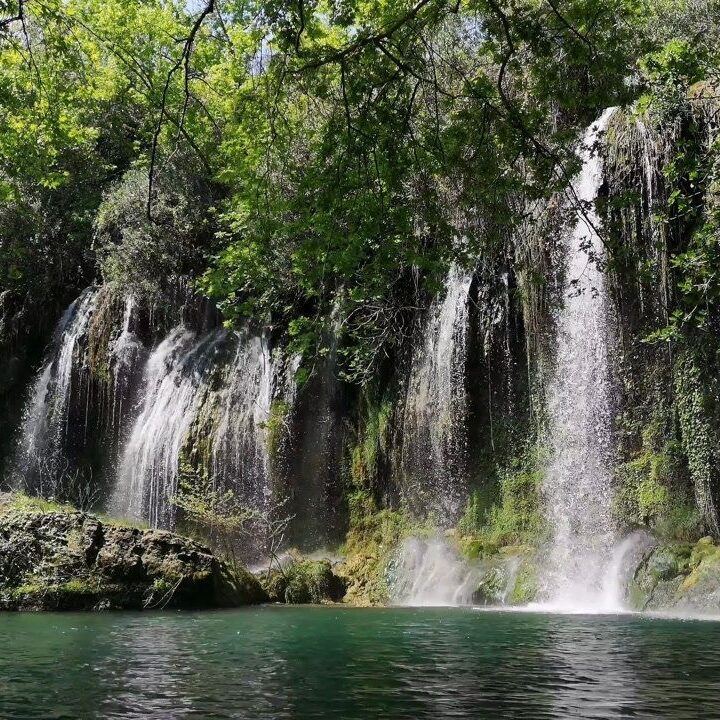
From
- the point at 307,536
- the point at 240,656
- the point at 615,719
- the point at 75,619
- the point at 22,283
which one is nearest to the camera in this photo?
the point at 615,719

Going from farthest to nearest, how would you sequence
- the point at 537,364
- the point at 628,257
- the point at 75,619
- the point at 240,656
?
1. the point at 537,364
2. the point at 75,619
3. the point at 628,257
4. the point at 240,656

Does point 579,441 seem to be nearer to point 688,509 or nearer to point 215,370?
point 688,509

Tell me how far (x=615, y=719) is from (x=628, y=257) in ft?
14.4

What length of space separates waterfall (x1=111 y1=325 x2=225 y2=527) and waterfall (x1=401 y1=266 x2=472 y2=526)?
486 centimetres

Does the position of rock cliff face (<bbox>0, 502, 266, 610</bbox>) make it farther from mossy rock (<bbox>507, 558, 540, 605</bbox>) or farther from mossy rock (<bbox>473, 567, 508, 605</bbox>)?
mossy rock (<bbox>507, 558, 540, 605</bbox>)

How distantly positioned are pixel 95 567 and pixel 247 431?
19.9 feet

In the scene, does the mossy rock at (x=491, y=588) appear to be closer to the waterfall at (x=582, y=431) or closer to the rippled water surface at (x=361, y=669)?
the waterfall at (x=582, y=431)

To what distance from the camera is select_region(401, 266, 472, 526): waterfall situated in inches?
623

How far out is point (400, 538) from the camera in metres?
15.9

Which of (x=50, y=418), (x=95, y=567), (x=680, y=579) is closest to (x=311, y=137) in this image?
(x=95, y=567)

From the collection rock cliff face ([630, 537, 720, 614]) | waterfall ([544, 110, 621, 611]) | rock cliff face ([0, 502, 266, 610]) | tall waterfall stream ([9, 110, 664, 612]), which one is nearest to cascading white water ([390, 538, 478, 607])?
tall waterfall stream ([9, 110, 664, 612])

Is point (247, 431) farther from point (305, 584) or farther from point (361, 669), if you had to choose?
point (361, 669)

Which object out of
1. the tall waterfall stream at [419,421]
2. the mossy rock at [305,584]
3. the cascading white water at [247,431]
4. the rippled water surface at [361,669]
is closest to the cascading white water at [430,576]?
the tall waterfall stream at [419,421]

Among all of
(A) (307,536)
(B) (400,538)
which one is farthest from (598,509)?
(A) (307,536)
